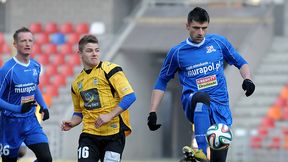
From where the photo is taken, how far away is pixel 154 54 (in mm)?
25891

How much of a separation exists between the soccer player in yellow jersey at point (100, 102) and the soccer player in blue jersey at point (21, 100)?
147 centimetres

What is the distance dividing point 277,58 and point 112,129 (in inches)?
574

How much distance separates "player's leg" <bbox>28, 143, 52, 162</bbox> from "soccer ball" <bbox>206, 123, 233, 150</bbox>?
2.64 metres

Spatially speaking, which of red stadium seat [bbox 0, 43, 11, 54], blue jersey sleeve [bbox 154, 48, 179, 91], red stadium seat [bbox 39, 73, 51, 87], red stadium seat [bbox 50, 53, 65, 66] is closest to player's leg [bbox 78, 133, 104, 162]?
blue jersey sleeve [bbox 154, 48, 179, 91]

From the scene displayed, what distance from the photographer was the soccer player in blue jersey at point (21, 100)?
12570 mm

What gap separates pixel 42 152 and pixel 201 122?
2.55 metres

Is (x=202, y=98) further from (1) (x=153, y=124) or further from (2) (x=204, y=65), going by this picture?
(1) (x=153, y=124)

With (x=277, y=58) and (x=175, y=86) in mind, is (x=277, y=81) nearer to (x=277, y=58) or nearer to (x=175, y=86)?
(x=277, y=58)

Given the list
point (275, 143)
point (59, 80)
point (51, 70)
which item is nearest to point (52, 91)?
point (59, 80)

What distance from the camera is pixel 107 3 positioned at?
2648 centimetres

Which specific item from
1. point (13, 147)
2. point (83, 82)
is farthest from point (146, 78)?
point (83, 82)

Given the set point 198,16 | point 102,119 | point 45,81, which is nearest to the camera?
point 198,16

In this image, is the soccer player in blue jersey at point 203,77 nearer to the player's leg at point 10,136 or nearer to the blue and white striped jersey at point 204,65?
the blue and white striped jersey at point 204,65

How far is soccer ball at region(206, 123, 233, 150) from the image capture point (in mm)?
10453
